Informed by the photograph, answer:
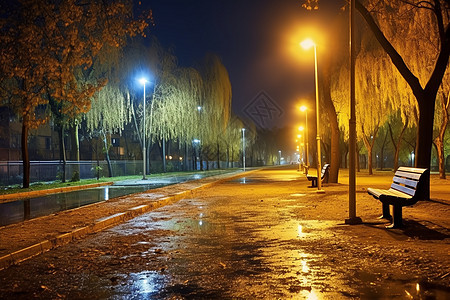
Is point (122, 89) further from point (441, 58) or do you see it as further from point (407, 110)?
point (441, 58)

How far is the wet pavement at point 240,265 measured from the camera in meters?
4.55

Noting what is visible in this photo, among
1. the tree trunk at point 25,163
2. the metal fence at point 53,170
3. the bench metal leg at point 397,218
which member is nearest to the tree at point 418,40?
the bench metal leg at point 397,218

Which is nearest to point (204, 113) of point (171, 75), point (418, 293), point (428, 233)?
point (171, 75)

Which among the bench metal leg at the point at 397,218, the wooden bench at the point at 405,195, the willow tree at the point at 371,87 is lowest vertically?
the bench metal leg at the point at 397,218

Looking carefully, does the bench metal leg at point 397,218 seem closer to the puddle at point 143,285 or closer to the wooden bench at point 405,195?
the wooden bench at point 405,195

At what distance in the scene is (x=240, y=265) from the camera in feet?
18.5

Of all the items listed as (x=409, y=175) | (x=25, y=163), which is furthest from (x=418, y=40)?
(x=25, y=163)

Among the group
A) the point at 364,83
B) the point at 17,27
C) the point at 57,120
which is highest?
the point at 17,27

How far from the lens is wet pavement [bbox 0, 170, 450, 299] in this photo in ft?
14.9

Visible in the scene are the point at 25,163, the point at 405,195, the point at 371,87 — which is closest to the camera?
the point at 405,195

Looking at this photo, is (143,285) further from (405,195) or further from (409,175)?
(409,175)

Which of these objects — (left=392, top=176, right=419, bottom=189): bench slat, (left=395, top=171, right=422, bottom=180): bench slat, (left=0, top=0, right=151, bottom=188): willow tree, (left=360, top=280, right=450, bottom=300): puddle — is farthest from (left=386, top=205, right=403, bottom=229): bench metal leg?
(left=0, top=0, right=151, bottom=188): willow tree

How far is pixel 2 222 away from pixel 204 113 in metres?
31.0

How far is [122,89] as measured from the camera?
34250mm
